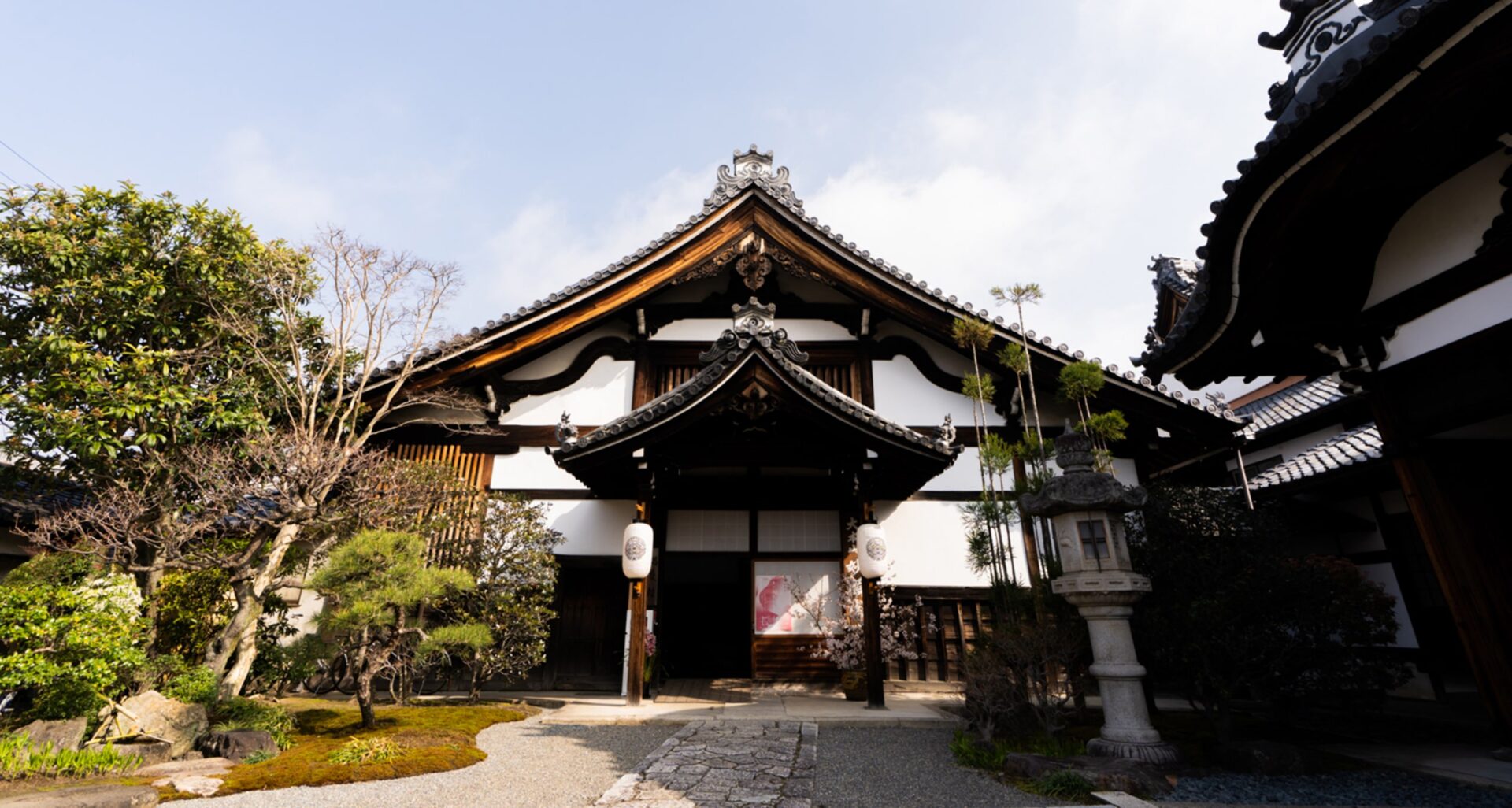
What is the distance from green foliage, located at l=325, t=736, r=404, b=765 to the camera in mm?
5617

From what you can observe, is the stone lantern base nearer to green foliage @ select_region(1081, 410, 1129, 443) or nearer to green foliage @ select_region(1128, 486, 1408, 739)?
green foliage @ select_region(1128, 486, 1408, 739)

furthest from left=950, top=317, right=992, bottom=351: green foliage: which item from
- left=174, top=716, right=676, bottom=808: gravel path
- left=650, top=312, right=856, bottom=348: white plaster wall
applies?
left=174, top=716, right=676, bottom=808: gravel path

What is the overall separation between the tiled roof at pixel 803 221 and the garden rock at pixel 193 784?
6.07 meters

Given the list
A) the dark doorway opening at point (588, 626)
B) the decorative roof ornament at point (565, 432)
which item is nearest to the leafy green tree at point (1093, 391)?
the decorative roof ornament at point (565, 432)

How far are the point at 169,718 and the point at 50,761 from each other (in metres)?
0.85

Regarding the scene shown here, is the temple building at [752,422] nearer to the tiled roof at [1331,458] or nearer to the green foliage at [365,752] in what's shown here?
the tiled roof at [1331,458]

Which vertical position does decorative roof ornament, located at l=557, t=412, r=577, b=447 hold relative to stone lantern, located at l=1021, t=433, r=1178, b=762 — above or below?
above

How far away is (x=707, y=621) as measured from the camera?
13422mm

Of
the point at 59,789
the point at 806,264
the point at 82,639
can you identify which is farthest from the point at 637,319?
the point at 59,789

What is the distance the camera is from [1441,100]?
3.81 m

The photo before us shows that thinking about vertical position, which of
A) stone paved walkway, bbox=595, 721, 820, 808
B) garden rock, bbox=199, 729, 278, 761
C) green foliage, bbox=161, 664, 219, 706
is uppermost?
green foliage, bbox=161, 664, 219, 706

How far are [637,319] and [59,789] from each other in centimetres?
900

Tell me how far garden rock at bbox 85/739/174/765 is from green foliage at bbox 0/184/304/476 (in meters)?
3.24

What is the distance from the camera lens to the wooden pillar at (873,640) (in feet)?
27.1
